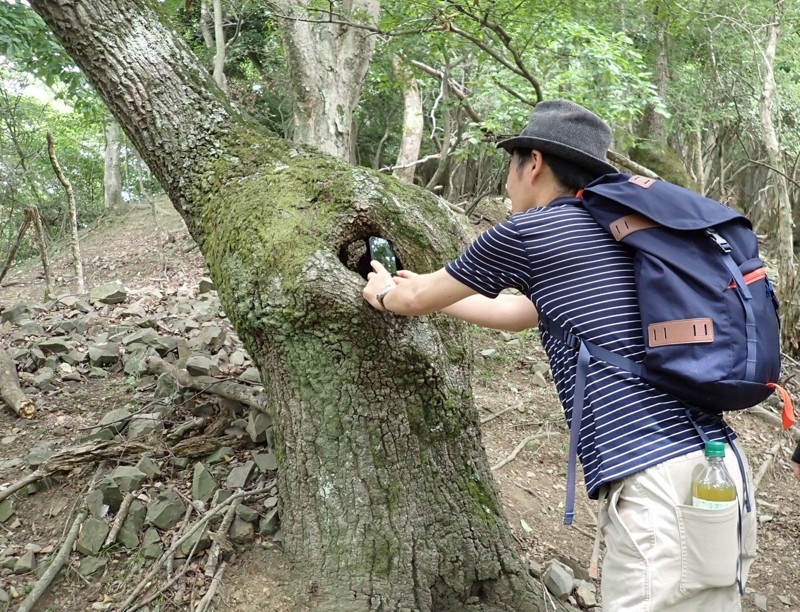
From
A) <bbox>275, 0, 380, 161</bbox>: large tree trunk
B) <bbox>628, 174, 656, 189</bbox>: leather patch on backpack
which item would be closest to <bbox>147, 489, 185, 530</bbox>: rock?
<bbox>628, 174, 656, 189</bbox>: leather patch on backpack

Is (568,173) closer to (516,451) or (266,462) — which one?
(266,462)

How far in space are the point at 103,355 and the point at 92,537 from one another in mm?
2499

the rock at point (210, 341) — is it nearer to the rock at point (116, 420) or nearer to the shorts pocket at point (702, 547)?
the rock at point (116, 420)

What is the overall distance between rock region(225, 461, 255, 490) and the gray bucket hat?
7.25ft

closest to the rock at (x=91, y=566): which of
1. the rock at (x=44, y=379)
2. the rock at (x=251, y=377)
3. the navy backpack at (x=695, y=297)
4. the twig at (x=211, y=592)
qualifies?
the twig at (x=211, y=592)

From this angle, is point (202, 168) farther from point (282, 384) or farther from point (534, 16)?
point (534, 16)

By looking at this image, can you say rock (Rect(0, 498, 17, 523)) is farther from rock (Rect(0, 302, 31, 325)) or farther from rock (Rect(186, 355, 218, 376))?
rock (Rect(0, 302, 31, 325))

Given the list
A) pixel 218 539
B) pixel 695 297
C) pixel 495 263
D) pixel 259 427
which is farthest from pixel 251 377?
pixel 695 297

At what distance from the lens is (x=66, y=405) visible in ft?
15.5

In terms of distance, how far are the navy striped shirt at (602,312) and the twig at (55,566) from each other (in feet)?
8.32

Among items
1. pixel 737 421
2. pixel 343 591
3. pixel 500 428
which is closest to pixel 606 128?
pixel 343 591

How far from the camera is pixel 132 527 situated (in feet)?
10.2

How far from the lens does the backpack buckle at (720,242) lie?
176 centimetres

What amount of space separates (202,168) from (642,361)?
7.00 ft
